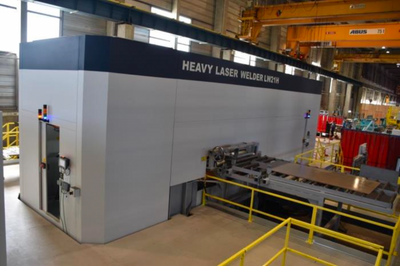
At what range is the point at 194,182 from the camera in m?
8.47

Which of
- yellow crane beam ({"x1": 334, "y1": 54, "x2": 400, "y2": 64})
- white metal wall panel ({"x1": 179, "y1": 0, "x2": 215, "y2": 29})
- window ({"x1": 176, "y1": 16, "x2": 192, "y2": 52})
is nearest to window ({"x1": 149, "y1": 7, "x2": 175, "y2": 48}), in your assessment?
window ({"x1": 176, "y1": 16, "x2": 192, "y2": 52})

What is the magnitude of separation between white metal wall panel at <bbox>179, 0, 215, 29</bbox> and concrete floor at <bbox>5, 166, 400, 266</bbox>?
12533 mm

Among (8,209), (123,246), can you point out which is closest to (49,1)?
(8,209)

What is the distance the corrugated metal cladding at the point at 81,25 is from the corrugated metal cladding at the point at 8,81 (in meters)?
2.50

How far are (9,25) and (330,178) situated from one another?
1272 centimetres

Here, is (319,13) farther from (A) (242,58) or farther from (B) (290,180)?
(B) (290,180)

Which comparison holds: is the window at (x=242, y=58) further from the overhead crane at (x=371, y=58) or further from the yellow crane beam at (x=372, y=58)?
the yellow crane beam at (x=372, y=58)

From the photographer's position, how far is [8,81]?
12727 millimetres

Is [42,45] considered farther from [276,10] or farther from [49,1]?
[276,10]

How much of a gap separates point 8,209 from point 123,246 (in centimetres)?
348

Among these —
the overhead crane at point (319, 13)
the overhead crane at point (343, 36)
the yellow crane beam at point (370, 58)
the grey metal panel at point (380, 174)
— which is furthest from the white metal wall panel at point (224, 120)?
the yellow crane beam at point (370, 58)

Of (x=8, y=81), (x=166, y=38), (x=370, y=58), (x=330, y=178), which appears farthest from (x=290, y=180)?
(x=370, y=58)

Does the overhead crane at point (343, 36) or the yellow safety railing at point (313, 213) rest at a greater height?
the overhead crane at point (343, 36)

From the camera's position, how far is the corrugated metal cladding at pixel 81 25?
41.4ft
